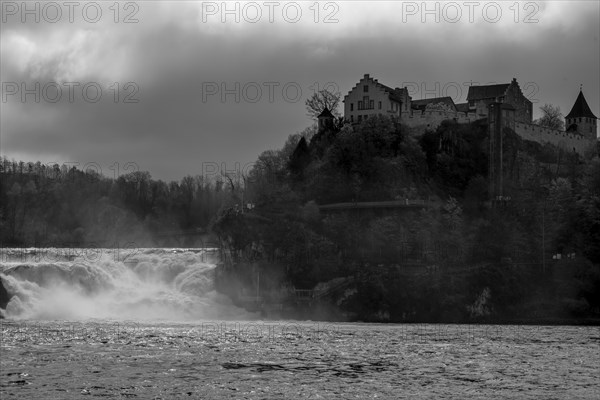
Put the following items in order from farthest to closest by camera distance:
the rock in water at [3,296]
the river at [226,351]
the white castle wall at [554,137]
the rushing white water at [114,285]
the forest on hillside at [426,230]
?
1. the white castle wall at [554,137]
2. the forest on hillside at [426,230]
3. the rushing white water at [114,285]
4. the rock in water at [3,296]
5. the river at [226,351]

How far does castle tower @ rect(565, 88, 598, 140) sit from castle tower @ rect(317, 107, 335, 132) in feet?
141

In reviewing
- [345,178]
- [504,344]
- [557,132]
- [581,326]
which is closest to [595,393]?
[504,344]

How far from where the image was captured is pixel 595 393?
4356 centimetres

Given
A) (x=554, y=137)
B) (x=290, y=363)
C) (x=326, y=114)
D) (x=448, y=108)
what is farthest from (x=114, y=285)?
(x=554, y=137)

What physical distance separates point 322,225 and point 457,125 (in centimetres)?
2634

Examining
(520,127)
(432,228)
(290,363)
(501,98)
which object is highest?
(501,98)

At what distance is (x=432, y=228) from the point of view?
106m

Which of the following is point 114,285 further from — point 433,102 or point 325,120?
point 433,102

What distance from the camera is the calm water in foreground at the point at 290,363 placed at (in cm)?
4309

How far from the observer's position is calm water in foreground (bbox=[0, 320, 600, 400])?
43.1 meters

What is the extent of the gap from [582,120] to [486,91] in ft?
78.8

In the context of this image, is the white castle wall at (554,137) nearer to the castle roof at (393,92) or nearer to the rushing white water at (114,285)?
the castle roof at (393,92)

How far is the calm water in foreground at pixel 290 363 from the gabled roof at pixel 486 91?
59601 mm

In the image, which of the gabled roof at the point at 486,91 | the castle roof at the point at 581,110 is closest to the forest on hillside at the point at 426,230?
the gabled roof at the point at 486,91
